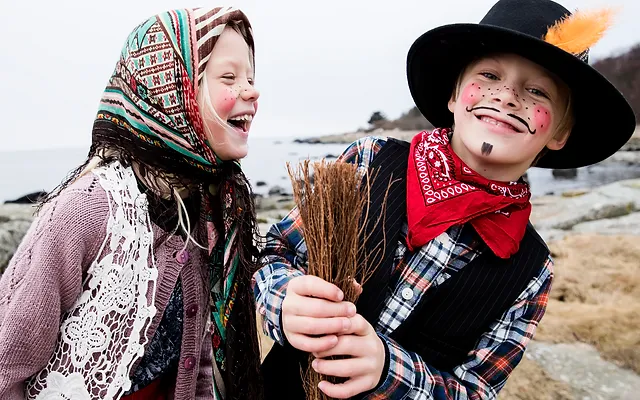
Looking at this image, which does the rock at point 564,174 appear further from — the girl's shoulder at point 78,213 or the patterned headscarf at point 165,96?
the girl's shoulder at point 78,213

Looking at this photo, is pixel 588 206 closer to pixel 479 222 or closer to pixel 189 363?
pixel 479 222

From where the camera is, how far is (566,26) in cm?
132

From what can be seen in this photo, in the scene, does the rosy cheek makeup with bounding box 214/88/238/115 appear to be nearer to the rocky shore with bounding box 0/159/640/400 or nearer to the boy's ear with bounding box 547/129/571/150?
the rocky shore with bounding box 0/159/640/400

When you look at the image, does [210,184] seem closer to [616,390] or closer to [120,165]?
[120,165]

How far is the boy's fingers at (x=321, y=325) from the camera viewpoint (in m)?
1.06

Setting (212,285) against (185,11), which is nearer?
(185,11)

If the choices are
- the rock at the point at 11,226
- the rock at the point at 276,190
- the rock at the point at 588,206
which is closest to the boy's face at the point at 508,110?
the rock at the point at 276,190

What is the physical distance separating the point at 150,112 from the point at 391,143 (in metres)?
0.76

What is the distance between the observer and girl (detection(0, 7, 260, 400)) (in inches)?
45.2

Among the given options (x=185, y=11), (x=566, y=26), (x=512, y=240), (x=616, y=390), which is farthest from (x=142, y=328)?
(x=616, y=390)

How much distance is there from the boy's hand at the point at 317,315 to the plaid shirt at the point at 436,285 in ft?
0.38

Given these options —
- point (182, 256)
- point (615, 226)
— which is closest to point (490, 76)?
point (182, 256)

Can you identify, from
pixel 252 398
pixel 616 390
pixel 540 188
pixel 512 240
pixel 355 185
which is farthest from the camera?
pixel 540 188

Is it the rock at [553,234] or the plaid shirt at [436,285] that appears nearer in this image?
the plaid shirt at [436,285]
